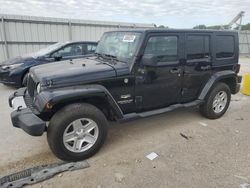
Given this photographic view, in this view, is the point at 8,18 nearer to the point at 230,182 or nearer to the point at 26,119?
the point at 26,119

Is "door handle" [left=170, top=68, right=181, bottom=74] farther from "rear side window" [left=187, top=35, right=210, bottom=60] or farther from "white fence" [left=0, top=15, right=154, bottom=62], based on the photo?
"white fence" [left=0, top=15, right=154, bottom=62]

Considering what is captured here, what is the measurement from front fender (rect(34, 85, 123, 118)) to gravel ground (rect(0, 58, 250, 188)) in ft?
2.72

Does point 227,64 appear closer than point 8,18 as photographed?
Yes

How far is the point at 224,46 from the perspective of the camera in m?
4.63

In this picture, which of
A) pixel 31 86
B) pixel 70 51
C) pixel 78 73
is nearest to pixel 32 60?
pixel 70 51

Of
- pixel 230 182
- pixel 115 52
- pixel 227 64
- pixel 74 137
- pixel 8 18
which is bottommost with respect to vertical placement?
pixel 230 182

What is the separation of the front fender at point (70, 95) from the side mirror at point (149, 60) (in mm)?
792

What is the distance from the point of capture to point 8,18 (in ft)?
33.9

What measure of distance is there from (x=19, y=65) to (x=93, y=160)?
4759mm

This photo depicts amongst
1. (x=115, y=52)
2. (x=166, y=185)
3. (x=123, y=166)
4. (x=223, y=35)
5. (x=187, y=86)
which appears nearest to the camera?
(x=166, y=185)

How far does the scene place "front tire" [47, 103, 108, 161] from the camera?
2893 millimetres

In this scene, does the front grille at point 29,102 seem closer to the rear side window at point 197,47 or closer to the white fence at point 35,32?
the rear side window at point 197,47

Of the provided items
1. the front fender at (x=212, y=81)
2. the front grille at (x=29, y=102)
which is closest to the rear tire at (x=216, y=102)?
the front fender at (x=212, y=81)

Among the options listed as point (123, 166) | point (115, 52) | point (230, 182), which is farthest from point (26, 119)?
point (230, 182)
